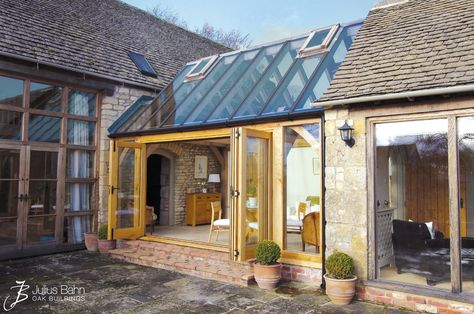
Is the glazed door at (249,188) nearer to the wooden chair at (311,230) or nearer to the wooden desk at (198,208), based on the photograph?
the wooden chair at (311,230)

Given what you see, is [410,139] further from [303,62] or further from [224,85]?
[224,85]

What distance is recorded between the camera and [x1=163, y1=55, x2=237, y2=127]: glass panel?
25.6 feet

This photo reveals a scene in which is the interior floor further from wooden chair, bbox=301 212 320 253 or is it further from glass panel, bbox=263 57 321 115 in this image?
glass panel, bbox=263 57 321 115

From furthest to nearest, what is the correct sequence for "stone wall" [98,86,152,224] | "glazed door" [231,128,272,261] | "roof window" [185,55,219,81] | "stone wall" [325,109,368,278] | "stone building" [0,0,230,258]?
"roof window" [185,55,219,81], "stone wall" [98,86,152,224], "stone building" [0,0,230,258], "glazed door" [231,128,272,261], "stone wall" [325,109,368,278]

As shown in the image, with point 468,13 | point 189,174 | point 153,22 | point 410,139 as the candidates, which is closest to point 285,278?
point 410,139

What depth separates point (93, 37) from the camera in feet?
32.0

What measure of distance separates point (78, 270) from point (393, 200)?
5.00 m

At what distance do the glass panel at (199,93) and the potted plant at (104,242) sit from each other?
2.43m

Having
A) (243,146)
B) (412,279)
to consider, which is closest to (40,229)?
(243,146)

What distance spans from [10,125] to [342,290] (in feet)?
21.0

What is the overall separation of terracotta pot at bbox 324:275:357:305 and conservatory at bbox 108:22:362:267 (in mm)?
680

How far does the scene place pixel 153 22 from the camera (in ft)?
43.7

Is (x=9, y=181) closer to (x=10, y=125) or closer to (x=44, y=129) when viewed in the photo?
(x=10, y=125)

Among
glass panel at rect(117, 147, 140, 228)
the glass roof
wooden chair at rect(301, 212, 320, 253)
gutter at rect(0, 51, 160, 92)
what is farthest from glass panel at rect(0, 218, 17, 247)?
wooden chair at rect(301, 212, 320, 253)
